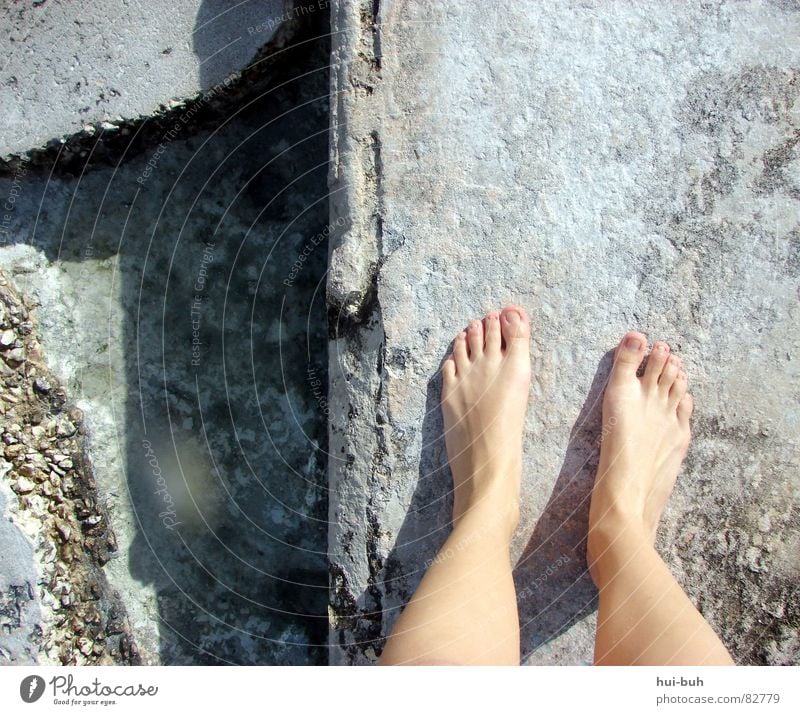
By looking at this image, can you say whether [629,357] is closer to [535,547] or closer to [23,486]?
[535,547]

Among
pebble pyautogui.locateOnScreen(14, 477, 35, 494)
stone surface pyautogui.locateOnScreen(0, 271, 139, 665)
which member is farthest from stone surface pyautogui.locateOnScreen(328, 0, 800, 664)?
pebble pyautogui.locateOnScreen(14, 477, 35, 494)

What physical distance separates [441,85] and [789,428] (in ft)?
3.90

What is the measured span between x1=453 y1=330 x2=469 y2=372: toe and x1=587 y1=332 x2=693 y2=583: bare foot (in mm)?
351

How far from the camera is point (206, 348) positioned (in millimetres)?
1981

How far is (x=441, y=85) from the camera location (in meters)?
1.66

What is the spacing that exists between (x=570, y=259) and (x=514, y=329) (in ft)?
0.74

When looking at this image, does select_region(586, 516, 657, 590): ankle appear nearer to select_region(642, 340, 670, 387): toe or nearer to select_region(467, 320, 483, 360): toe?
select_region(642, 340, 670, 387): toe

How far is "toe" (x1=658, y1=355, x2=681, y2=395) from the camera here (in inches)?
64.7

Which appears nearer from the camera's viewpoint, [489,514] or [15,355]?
[489,514]

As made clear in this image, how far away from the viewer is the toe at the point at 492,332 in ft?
5.30

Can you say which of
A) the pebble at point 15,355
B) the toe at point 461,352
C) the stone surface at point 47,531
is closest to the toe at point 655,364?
the toe at point 461,352

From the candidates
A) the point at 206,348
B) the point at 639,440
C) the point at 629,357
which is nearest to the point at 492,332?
the point at 629,357

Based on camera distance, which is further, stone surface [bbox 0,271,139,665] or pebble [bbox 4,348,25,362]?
pebble [bbox 4,348,25,362]
